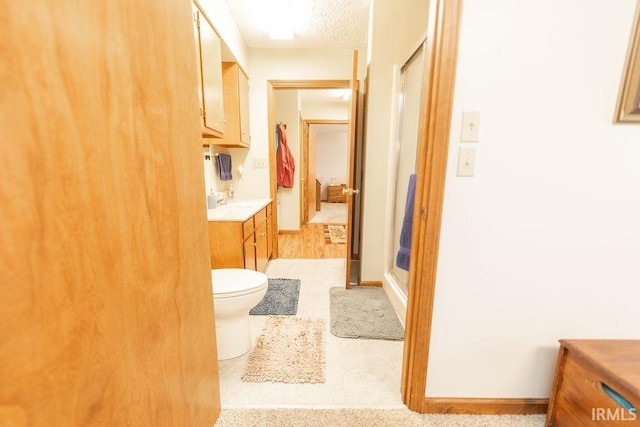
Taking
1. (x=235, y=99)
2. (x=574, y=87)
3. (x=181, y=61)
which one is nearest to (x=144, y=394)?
(x=181, y=61)

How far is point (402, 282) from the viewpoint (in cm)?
208

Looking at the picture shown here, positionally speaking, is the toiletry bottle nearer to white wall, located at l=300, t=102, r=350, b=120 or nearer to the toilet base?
the toilet base

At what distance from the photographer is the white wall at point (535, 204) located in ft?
3.00

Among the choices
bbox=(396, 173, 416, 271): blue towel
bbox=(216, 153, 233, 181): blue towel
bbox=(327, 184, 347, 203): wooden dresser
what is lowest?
bbox=(327, 184, 347, 203): wooden dresser

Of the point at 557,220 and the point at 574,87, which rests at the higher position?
the point at 574,87

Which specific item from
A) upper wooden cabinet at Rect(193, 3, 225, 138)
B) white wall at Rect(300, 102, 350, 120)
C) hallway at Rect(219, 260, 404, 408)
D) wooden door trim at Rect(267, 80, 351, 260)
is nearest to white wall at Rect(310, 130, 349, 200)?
white wall at Rect(300, 102, 350, 120)

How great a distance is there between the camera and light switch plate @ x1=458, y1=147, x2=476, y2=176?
0.98m

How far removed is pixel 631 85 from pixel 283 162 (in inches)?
137

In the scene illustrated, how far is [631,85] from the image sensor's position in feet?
3.02

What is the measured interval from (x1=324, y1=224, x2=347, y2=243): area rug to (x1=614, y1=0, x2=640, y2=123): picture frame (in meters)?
3.13

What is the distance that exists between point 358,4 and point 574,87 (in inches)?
74.8

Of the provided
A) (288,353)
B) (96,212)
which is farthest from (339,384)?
(96,212)

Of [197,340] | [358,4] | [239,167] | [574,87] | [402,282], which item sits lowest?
[402,282]

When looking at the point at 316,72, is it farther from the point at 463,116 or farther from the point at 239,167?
the point at 463,116
